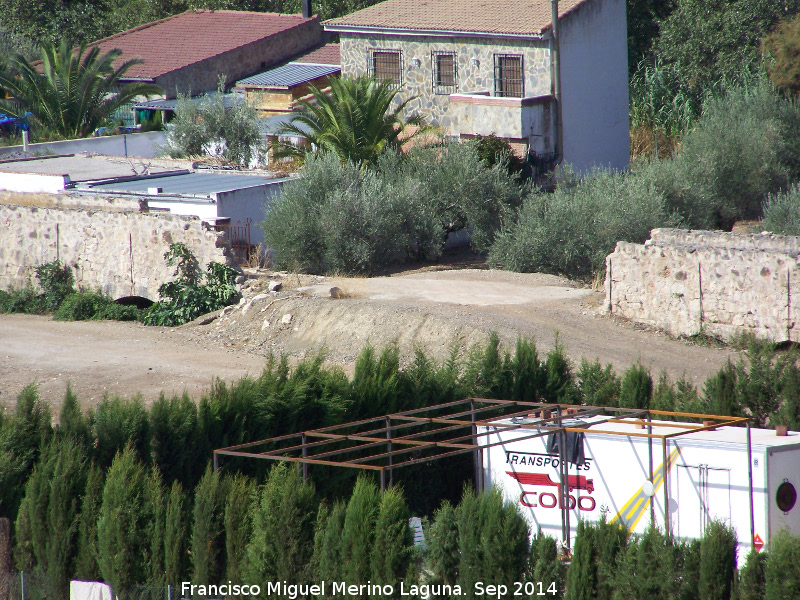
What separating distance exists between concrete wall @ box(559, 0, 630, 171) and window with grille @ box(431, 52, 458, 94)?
141 inches

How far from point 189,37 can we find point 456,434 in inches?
1492

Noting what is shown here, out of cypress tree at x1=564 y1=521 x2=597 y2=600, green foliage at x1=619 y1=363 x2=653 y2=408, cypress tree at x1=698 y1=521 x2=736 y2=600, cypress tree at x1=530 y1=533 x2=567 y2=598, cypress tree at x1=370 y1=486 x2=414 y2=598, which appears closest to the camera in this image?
cypress tree at x1=698 y1=521 x2=736 y2=600

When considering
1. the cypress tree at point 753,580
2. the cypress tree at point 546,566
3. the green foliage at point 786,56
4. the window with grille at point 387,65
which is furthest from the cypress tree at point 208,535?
the green foliage at point 786,56

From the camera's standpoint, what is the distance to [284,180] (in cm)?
2700

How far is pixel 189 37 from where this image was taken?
4712 centimetres

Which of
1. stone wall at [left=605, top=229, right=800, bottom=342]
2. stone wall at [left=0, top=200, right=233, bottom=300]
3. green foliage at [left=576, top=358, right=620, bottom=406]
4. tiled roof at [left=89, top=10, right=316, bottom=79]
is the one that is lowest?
green foliage at [left=576, top=358, right=620, bottom=406]

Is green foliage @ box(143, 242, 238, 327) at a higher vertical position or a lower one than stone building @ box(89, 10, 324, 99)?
lower

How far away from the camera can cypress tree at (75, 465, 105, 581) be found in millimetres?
9773

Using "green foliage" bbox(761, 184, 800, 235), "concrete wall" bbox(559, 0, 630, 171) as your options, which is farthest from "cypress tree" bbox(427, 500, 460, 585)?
"concrete wall" bbox(559, 0, 630, 171)

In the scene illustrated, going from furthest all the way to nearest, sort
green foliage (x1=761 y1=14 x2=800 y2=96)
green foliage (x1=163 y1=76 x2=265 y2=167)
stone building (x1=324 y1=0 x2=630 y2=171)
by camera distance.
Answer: green foliage (x1=163 y1=76 x2=265 y2=167) < green foliage (x1=761 y1=14 x2=800 y2=96) < stone building (x1=324 y1=0 x2=630 y2=171)

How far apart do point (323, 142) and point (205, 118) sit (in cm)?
747

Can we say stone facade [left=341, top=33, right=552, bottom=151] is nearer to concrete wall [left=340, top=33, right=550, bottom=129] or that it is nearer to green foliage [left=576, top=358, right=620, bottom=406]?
concrete wall [left=340, top=33, right=550, bottom=129]

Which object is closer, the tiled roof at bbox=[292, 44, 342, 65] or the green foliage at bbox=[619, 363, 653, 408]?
the green foliage at bbox=[619, 363, 653, 408]

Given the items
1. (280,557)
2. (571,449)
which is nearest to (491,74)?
(571,449)
